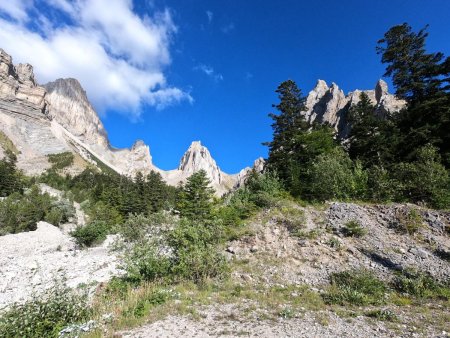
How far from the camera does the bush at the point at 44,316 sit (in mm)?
6867

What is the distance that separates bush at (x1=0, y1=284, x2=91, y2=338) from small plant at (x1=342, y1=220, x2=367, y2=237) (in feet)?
42.8

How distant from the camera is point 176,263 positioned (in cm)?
1213

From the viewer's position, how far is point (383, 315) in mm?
7949

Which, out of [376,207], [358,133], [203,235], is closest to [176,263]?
[203,235]

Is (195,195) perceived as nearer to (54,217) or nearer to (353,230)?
(353,230)

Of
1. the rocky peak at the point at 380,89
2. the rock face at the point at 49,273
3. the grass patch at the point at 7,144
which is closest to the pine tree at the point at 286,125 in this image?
the rock face at the point at 49,273

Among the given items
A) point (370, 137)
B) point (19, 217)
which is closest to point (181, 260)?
point (370, 137)

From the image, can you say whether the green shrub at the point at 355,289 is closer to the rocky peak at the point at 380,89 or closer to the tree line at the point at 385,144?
the tree line at the point at 385,144

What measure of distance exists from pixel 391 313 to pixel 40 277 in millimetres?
17564

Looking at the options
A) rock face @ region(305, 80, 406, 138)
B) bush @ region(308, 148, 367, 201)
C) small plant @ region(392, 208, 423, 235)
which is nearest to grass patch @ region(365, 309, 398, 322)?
small plant @ region(392, 208, 423, 235)

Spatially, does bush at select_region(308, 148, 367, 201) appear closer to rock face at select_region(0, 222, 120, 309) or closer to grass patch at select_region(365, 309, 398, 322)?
grass patch at select_region(365, 309, 398, 322)

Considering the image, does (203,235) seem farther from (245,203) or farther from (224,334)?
(245,203)

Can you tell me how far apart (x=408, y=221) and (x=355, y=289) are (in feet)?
24.4

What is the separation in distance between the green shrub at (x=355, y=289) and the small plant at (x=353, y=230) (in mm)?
3424
